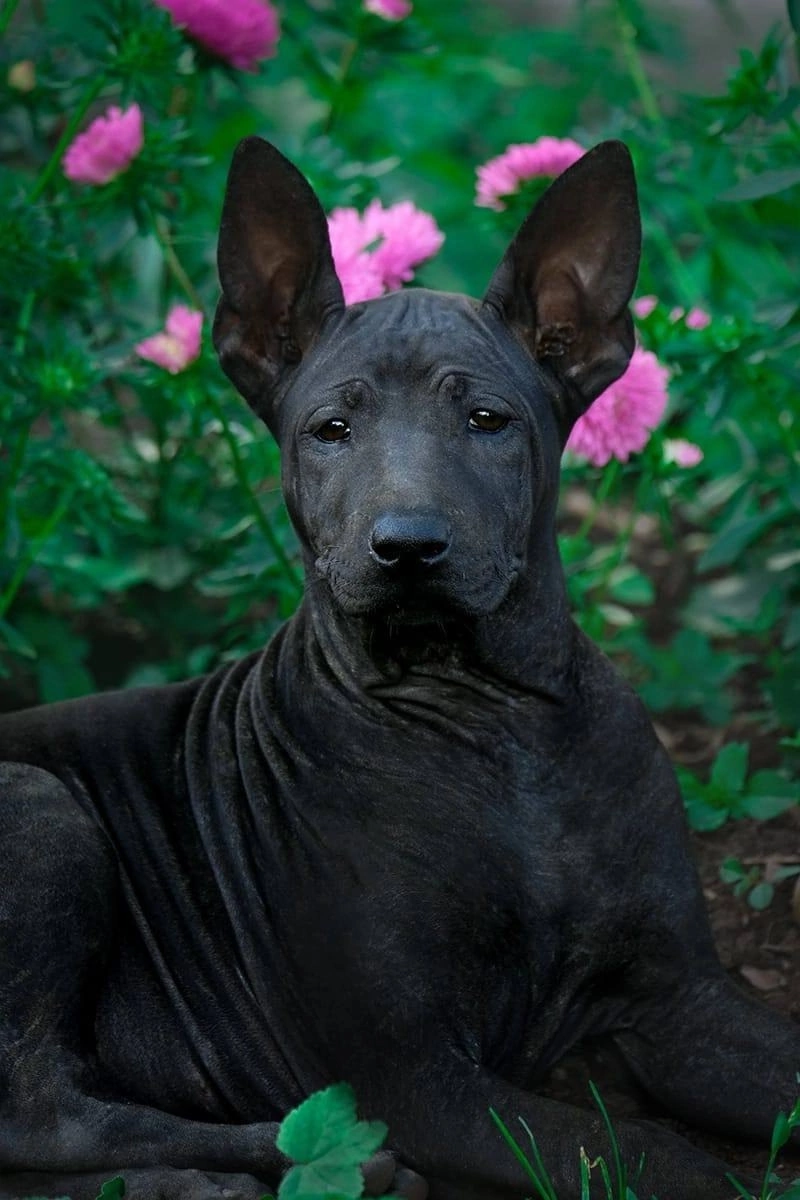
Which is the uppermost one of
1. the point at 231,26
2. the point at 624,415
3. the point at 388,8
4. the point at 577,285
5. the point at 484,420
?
the point at 388,8

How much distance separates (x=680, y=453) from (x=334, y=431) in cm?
154

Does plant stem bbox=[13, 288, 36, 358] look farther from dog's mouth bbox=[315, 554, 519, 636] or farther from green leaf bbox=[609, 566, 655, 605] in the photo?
green leaf bbox=[609, 566, 655, 605]

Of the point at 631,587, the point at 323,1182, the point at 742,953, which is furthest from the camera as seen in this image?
the point at 631,587

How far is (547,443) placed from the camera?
11.1ft

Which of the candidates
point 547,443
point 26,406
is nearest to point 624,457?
point 547,443

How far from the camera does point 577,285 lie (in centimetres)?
353

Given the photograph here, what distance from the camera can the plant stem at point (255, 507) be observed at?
168 inches

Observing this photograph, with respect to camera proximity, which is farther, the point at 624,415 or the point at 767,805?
the point at 767,805

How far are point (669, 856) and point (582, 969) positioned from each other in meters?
0.26

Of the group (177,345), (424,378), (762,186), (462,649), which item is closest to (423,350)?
(424,378)

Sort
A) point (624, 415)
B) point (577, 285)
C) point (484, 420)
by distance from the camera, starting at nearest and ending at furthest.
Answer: point (484, 420)
point (577, 285)
point (624, 415)

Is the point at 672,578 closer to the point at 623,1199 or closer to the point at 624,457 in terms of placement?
the point at 624,457

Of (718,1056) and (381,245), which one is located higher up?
(381,245)

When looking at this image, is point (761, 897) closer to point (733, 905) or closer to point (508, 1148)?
point (733, 905)
